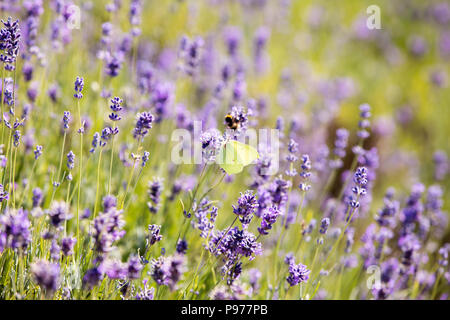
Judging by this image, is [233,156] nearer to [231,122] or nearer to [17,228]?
[231,122]

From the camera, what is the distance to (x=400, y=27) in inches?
339

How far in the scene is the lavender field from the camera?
163cm

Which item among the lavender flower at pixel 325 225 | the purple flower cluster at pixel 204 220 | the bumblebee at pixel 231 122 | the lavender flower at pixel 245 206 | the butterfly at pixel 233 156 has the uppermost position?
the bumblebee at pixel 231 122

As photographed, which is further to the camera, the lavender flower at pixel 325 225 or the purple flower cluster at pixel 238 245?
the lavender flower at pixel 325 225

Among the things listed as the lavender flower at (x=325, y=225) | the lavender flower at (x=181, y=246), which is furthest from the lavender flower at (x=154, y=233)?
the lavender flower at (x=325, y=225)

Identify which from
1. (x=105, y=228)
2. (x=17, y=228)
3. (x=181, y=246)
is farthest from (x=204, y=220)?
(x=17, y=228)

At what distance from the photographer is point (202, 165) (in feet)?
10.1

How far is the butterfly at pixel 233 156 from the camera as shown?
181 cm

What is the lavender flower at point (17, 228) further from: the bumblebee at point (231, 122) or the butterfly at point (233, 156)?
the bumblebee at point (231, 122)

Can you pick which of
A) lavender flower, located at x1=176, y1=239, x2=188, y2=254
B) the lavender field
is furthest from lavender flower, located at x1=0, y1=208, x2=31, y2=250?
lavender flower, located at x1=176, y1=239, x2=188, y2=254

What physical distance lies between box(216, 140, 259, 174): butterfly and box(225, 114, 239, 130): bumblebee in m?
0.07

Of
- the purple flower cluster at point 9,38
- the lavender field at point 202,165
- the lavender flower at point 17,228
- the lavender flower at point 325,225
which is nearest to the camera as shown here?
the lavender flower at point 17,228

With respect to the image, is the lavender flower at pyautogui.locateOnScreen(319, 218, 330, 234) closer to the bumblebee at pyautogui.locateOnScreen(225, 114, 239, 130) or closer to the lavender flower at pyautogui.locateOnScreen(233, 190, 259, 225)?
the lavender flower at pyautogui.locateOnScreen(233, 190, 259, 225)
